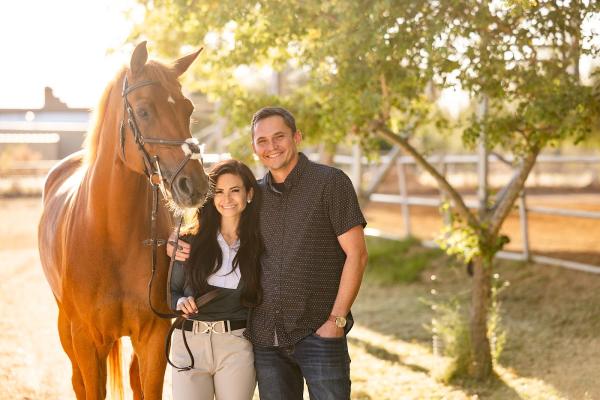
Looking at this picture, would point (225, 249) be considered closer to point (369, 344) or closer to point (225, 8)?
point (225, 8)

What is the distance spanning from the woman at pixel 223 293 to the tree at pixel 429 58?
1.38 metres

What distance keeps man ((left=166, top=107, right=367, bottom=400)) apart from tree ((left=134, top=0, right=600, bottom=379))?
3.93 ft

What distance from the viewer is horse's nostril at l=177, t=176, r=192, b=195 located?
276 centimetres

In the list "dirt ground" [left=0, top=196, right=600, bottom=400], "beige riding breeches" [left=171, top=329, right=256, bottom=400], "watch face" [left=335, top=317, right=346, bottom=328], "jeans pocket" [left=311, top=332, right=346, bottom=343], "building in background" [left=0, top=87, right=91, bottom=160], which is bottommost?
"dirt ground" [left=0, top=196, right=600, bottom=400]

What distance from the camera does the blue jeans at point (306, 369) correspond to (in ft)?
8.89

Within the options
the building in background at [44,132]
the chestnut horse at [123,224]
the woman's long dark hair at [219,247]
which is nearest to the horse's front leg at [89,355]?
the chestnut horse at [123,224]

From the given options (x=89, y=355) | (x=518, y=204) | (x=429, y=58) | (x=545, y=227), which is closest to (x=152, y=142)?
(x=89, y=355)

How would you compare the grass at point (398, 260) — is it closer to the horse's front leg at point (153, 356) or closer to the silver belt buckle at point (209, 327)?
the horse's front leg at point (153, 356)

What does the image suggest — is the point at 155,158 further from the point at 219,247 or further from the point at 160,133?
the point at 219,247

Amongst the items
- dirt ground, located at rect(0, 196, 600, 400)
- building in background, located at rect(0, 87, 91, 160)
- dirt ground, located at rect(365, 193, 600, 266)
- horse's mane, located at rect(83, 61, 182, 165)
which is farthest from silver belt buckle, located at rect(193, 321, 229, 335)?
building in background, located at rect(0, 87, 91, 160)

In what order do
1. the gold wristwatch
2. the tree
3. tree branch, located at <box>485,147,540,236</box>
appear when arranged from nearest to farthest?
the gold wristwatch, the tree, tree branch, located at <box>485,147,540,236</box>

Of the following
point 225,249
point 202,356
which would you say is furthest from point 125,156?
point 202,356

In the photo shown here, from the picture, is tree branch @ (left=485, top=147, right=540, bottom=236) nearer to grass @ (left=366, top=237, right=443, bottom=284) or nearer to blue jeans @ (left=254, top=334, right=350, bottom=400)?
blue jeans @ (left=254, top=334, right=350, bottom=400)

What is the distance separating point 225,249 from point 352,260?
539 millimetres
